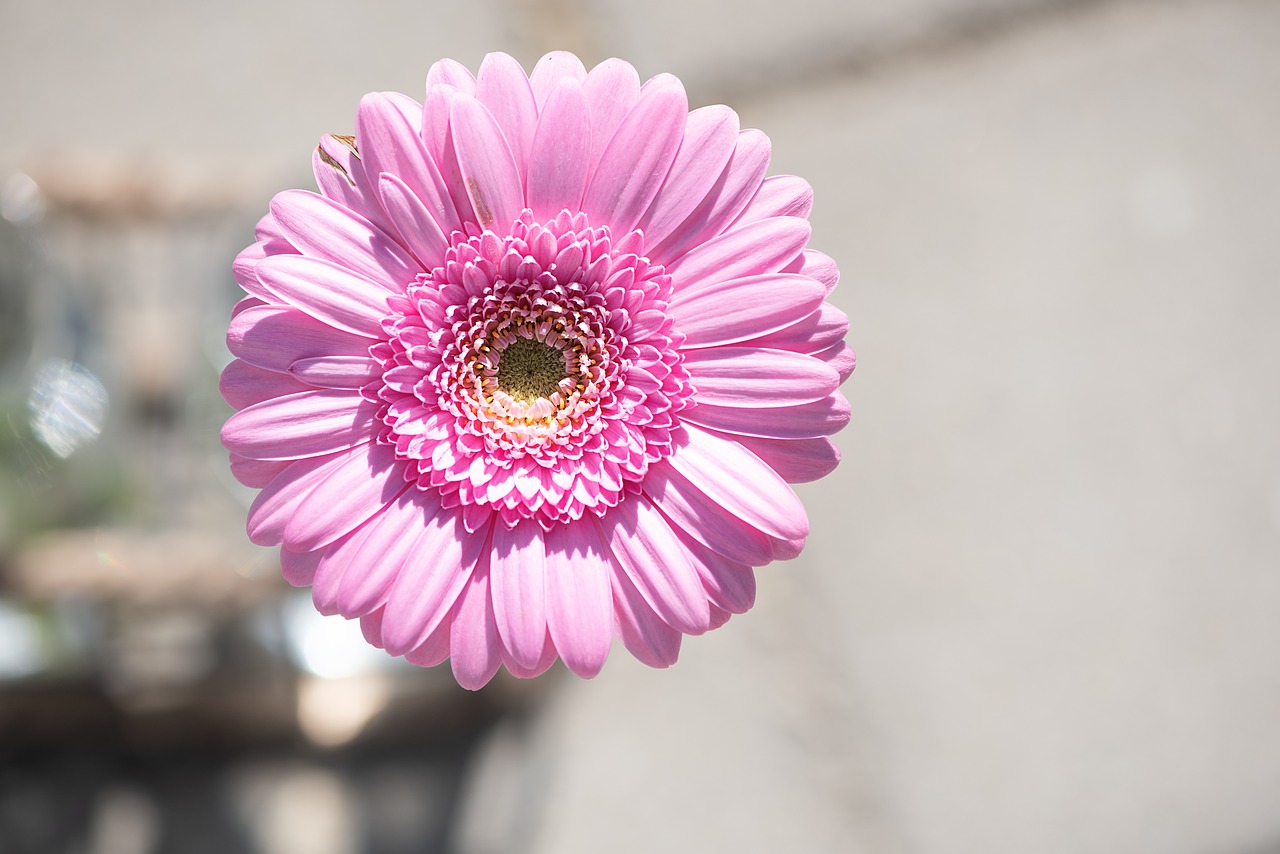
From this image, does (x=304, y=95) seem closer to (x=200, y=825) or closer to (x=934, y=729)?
(x=200, y=825)

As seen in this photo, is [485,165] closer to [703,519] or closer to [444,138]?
[444,138]

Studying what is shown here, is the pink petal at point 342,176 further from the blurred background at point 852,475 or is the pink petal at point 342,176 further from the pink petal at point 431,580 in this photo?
the blurred background at point 852,475

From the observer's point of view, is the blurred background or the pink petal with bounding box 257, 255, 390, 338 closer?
the pink petal with bounding box 257, 255, 390, 338

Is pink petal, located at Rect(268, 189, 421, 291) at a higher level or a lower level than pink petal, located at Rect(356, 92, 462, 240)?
lower

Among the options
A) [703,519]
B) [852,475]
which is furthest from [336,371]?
[852,475]

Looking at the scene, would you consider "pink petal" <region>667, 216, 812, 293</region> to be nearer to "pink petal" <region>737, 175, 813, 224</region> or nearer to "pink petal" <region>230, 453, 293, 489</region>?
"pink petal" <region>737, 175, 813, 224</region>

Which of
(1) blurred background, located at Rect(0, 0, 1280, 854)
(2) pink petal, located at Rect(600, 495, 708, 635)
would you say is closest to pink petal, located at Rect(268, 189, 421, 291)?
(2) pink petal, located at Rect(600, 495, 708, 635)

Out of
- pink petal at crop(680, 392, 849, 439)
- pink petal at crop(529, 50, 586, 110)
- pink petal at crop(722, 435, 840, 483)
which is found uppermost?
pink petal at crop(529, 50, 586, 110)
